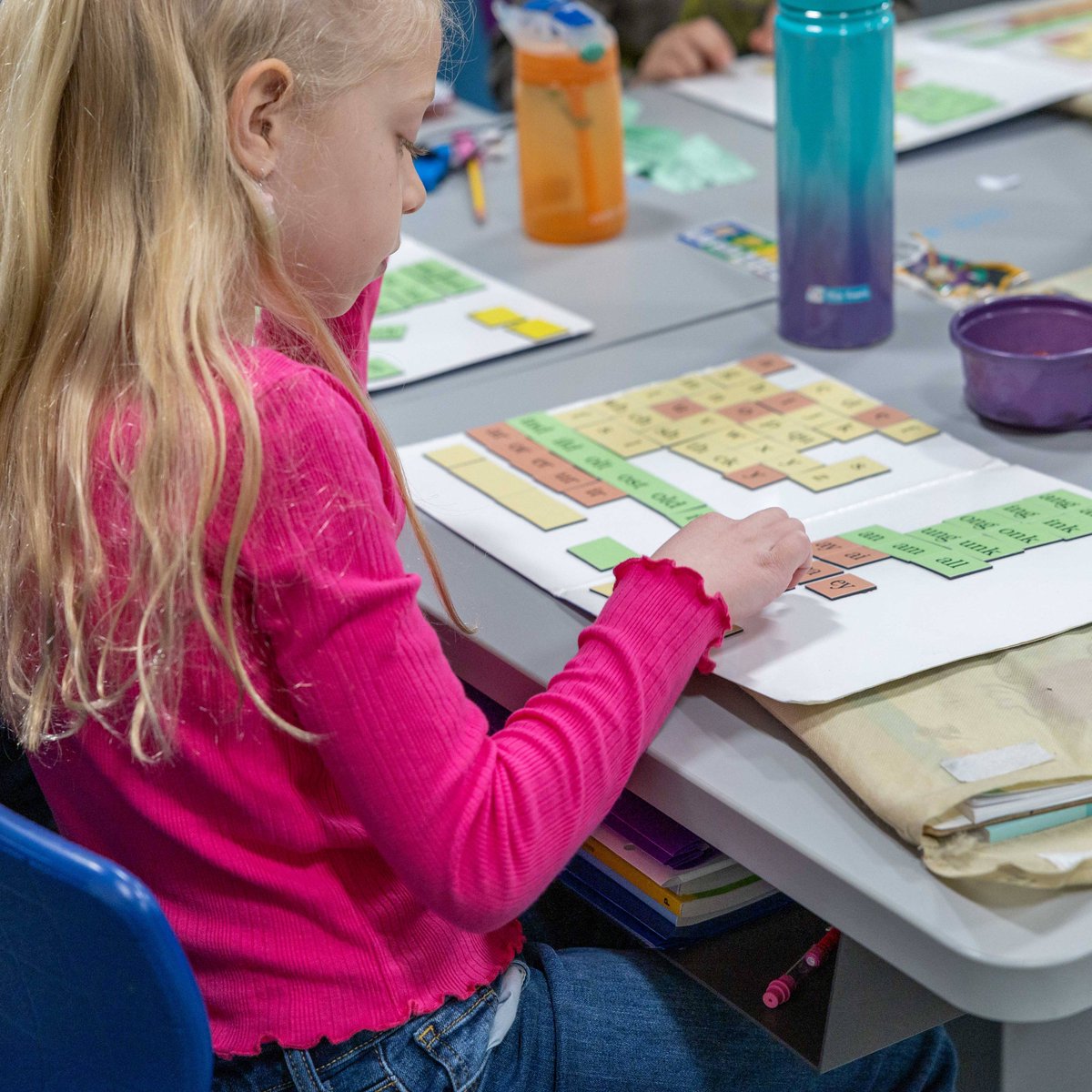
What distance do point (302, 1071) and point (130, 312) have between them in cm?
37

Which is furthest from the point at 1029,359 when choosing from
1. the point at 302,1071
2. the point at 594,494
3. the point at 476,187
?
the point at 476,187

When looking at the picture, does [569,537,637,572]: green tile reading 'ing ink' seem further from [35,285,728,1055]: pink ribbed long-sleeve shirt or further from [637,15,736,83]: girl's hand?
[637,15,736,83]: girl's hand

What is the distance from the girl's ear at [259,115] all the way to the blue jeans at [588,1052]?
1.39 feet

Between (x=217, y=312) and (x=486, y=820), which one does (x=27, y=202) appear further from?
(x=486, y=820)

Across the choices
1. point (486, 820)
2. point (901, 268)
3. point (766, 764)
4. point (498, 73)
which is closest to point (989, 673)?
point (766, 764)

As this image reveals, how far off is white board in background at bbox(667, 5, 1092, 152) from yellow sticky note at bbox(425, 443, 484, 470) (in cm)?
77

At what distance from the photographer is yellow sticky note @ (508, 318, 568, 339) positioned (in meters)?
1.23

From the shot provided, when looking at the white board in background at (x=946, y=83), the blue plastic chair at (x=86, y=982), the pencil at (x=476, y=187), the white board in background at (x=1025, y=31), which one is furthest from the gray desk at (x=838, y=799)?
the white board in background at (x=1025, y=31)

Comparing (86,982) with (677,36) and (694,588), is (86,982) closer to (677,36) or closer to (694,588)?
(694,588)

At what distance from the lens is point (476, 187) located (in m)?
1.55

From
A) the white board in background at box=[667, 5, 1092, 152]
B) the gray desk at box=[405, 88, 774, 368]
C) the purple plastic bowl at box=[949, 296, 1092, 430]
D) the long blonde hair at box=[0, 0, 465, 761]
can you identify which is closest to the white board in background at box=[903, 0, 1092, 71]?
the white board in background at box=[667, 5, 1092, 152]

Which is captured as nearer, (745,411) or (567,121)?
(745,411)

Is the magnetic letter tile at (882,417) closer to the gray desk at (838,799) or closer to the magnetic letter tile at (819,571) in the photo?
the gray desk at (838,799)

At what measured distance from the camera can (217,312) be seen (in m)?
0.67
